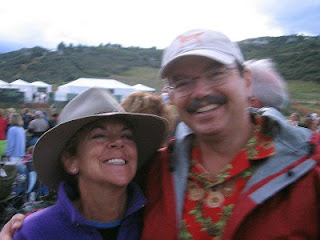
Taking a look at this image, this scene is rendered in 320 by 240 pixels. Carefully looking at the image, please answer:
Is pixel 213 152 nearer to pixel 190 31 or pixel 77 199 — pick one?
pixel 190 31

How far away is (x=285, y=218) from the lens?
138 cm

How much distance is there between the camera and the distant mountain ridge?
38219mm

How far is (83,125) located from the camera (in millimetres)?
1853

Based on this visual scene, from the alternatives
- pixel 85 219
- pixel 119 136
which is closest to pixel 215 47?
pixel 119 136

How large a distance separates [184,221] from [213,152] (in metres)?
0.33

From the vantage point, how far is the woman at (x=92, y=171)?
1764mm

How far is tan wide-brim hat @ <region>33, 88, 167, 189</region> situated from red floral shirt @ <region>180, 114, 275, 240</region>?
482mm

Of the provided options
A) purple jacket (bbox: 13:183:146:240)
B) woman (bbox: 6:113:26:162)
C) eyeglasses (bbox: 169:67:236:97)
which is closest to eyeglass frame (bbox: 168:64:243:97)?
eyeglasses (bbox: 169:67:236:97)

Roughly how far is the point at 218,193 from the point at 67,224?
71 cm

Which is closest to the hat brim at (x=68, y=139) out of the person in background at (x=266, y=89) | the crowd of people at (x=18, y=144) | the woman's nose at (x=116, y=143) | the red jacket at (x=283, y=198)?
the woman's nose at (x=116, y=143)

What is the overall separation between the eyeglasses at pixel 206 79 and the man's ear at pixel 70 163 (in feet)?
2.15

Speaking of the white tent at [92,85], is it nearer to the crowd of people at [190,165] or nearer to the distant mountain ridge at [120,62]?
the crowd of people at [190,165]

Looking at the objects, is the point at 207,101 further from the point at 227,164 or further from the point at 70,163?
the point at 70,163

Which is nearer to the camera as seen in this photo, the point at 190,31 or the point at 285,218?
the point at 285,218
